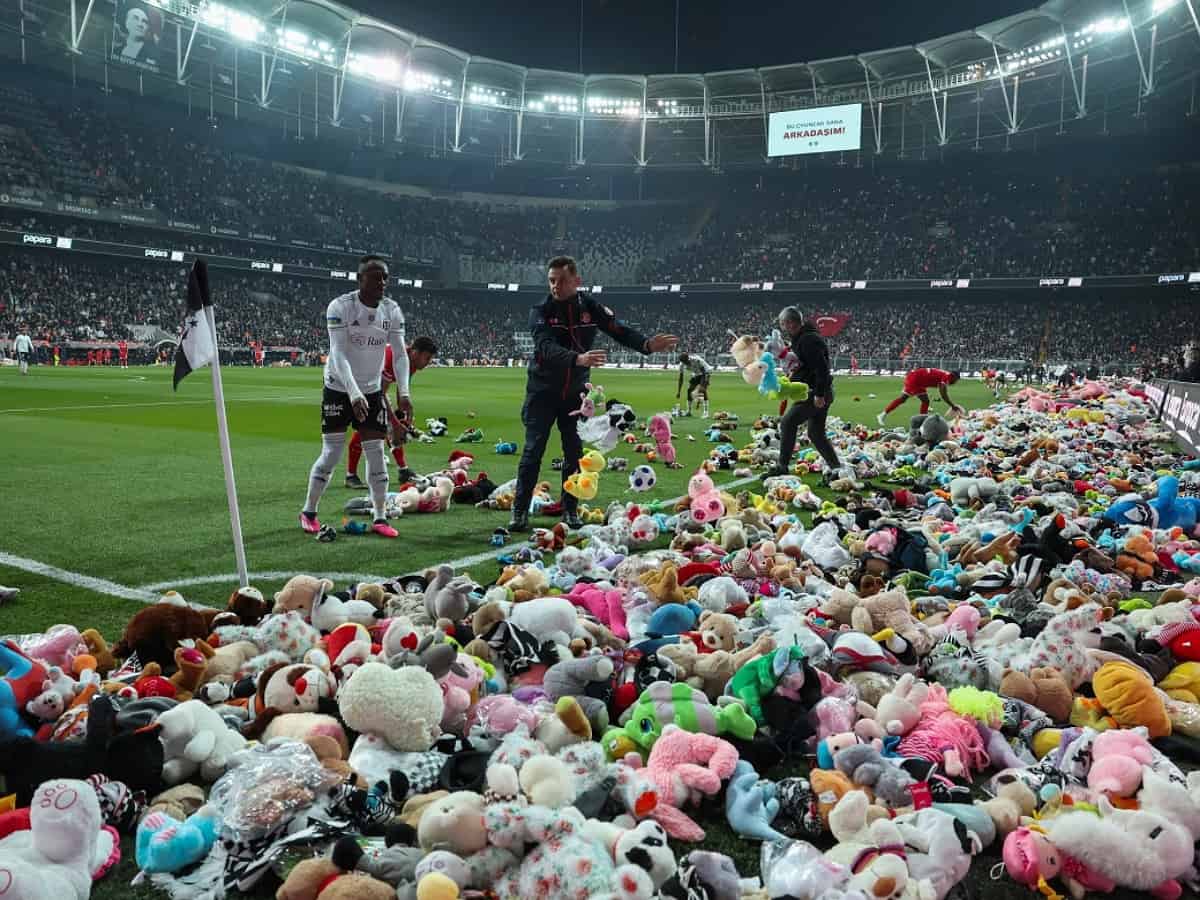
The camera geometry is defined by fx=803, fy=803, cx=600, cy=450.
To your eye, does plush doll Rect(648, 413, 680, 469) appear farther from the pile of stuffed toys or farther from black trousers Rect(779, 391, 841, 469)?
the pile of stuffed toys

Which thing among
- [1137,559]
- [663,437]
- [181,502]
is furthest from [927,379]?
[181,502]

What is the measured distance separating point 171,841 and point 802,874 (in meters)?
1.60

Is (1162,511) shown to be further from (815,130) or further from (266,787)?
(815,130)

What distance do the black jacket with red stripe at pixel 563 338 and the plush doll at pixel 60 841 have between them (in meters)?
4.40

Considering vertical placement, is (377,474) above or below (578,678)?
above

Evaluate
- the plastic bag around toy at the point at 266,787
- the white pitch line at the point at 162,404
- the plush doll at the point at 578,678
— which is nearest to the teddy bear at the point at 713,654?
the plush doll at the point at 578,678

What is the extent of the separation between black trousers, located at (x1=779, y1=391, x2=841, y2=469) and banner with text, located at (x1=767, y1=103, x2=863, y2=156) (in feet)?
155

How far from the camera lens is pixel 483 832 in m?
2.03

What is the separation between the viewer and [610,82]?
2096 inches

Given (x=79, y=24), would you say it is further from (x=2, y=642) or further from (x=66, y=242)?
(x=2, y=642)

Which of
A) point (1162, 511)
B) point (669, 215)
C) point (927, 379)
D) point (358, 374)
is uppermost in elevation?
point (669, 215)

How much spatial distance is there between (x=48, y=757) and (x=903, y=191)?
195 ft

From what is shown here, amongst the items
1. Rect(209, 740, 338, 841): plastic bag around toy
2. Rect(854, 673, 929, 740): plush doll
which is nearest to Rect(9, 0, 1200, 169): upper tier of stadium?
Rect(854, 673, 929, 740): plush doll

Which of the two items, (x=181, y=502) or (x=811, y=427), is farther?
(x=811, y=427)
